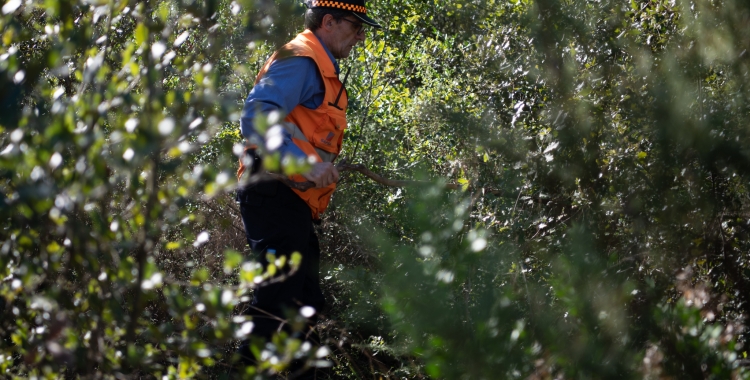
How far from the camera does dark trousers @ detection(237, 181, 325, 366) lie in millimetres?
3373

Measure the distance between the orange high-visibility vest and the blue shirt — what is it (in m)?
0.03

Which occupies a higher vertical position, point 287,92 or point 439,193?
point 439,193

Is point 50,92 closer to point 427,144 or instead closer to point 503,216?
point 503,216

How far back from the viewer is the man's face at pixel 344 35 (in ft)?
12.5

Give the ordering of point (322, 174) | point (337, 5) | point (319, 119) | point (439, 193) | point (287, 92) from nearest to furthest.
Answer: point (439, 193)
point (322, 174)
point (287, 92)
point (319, 119)
point (337, 5)

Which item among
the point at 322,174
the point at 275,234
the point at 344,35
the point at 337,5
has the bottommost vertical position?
the point at 275,234

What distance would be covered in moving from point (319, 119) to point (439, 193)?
1.89m

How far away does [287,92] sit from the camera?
132 inches

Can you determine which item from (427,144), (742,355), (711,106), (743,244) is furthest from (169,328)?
(427,144)

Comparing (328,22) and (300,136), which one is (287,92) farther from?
(328,22)

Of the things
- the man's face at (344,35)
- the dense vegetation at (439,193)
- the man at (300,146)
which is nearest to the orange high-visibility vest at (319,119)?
the man at (300,146)

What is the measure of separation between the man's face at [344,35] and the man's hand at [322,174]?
2.61ft

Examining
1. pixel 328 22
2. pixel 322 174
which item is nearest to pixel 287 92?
pixel 322 174

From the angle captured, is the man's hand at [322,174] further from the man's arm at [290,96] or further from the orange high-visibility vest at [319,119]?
the orange high-visibility vest at [319,119]
